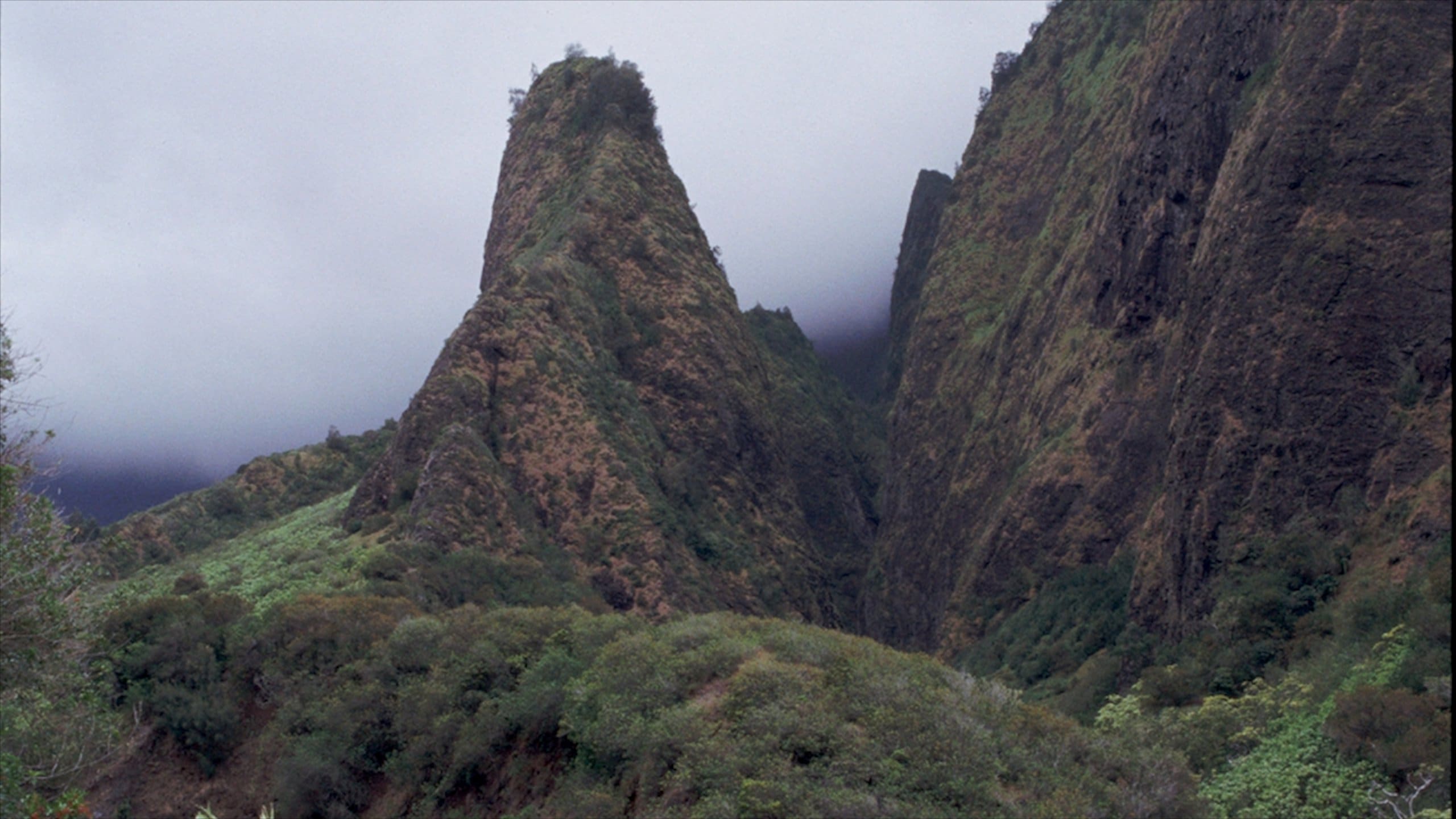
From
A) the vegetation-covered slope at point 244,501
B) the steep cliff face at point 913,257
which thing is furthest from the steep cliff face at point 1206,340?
the steep cliff face at point 913,257

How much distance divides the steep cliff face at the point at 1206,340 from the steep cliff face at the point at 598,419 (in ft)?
33.3

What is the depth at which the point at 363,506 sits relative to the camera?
38312 millimetres

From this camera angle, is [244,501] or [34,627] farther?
[244,501]

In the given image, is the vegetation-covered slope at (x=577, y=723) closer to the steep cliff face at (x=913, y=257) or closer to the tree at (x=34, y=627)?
the tree at (x=34, y=627)

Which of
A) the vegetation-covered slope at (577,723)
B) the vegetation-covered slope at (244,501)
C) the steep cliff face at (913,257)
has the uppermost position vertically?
the steep cliff face at (913,257)

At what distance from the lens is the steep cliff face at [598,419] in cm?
3691

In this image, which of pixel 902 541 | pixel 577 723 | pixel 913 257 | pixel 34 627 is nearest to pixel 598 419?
pixel 902 541

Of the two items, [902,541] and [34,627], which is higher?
[34,627]

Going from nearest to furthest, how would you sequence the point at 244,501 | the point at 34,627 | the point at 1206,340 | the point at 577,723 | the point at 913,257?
the point at 34,627 → the point at 577,723 → the point at 1206,340 → the point at 244,501 → the point at 913,257

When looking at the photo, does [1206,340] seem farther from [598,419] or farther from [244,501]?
[244,501]

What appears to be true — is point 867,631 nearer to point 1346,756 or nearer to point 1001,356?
point 1001,356

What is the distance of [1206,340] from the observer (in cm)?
3294

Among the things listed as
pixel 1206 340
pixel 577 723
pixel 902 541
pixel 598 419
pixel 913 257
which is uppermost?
pixel 913 257

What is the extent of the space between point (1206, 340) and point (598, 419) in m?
21.8
